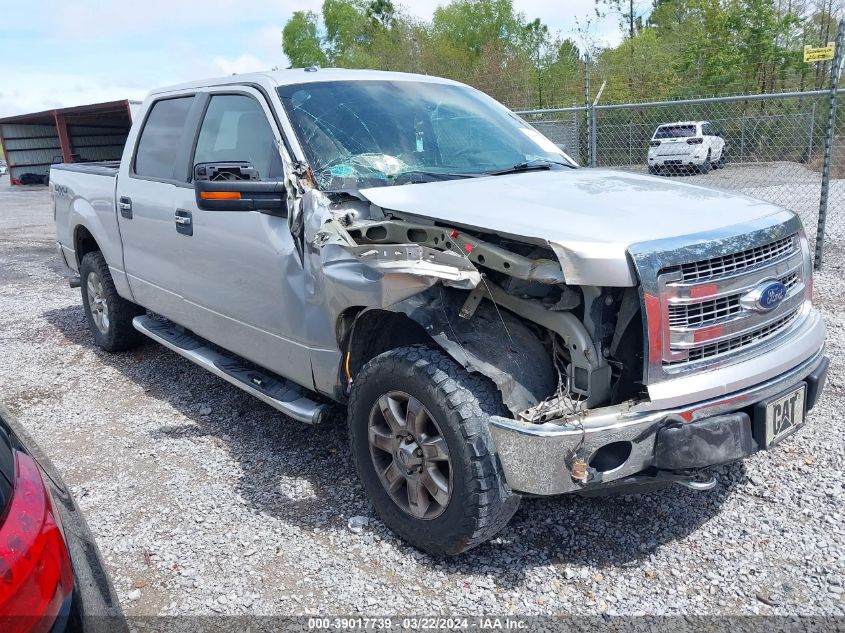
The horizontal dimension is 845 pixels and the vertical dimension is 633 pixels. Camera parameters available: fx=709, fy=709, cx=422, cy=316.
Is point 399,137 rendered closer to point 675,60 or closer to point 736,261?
point 736,261

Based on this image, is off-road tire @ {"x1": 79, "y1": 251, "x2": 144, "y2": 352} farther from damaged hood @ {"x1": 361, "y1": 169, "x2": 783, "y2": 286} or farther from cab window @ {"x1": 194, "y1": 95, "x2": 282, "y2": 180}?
damaged hood @ {"x1": 361, "y1": 169, "x2": 783, "y2": 286}

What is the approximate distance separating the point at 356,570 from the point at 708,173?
27.5ft

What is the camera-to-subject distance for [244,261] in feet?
12.1

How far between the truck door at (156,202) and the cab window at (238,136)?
0.73ft

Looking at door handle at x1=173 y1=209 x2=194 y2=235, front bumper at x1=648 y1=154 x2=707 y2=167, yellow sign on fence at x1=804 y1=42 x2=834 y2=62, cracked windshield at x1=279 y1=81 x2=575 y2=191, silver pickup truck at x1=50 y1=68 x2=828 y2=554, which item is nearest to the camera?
silver pickup truck at x1=50 y1=68 x2=828 y2=554

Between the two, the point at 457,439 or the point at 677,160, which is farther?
the point at 677,160

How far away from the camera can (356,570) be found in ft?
9.62

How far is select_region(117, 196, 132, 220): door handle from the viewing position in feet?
15.9

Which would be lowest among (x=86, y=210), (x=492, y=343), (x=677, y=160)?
(x=677, y=160)

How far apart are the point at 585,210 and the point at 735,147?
7.68 m

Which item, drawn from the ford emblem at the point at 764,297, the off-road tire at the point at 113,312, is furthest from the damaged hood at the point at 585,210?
the off-road tire at the point at 113,312

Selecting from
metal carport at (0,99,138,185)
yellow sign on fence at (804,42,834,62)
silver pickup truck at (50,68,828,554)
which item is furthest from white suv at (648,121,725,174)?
metal carport at (0,99,138,185)

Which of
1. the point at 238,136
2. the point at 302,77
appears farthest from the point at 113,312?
the point at 302,77

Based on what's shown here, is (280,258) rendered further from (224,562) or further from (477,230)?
(224,562)
